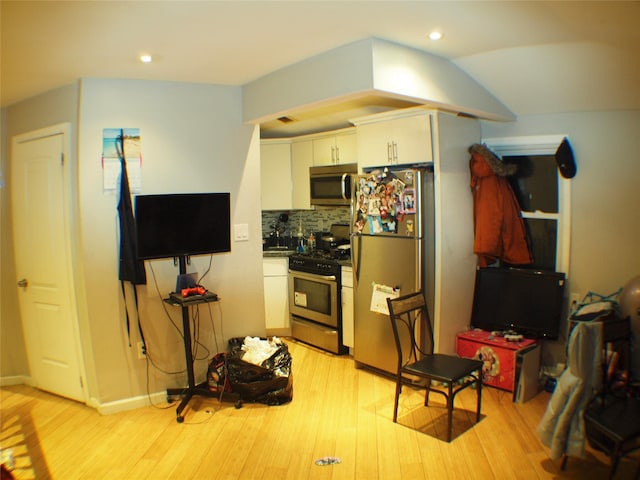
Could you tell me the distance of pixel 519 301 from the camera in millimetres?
3686

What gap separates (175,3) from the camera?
2.03 meters

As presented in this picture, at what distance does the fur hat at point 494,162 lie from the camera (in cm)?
354

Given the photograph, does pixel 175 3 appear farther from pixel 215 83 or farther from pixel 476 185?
pixel 476 185

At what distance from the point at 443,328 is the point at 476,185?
1198 mm

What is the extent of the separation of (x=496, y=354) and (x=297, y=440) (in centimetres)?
166

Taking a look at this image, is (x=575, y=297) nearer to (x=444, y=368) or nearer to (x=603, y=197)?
(x=603, y=197)

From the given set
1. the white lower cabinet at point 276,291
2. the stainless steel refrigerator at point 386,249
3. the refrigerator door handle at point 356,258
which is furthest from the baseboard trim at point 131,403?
the refrigerator door handle at point 356,258

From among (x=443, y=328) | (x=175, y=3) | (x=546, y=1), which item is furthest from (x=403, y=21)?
(x=443, y=328)

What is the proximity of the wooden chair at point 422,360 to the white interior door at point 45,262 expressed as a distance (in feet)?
7.99

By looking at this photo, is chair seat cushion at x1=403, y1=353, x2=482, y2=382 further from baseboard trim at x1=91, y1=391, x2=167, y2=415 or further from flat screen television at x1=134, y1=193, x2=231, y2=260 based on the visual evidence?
baseboard trim at x1=91, y1=391, x2=167, y2=415

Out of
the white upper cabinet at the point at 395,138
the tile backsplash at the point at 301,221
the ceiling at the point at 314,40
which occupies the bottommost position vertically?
the tile backsplash at the point at 301,221

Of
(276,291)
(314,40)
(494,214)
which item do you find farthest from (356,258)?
(314,40)

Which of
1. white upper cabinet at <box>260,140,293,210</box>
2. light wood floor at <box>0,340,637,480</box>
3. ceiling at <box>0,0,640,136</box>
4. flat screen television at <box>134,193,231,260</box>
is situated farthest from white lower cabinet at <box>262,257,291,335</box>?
ceiling at <box>0,0,640,136</box>

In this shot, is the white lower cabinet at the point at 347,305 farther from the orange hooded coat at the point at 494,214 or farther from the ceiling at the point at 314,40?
the ceiling at the point at 314,40
